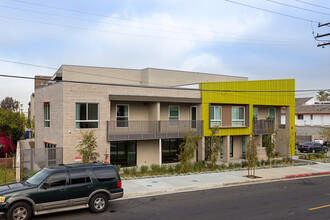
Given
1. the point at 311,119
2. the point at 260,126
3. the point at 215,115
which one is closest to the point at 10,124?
the point at 215,115

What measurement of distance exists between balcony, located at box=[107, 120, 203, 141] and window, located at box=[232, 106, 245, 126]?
419cm

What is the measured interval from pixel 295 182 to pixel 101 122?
1298 centimetres

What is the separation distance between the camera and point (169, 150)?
981 inches

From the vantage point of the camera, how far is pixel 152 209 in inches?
446

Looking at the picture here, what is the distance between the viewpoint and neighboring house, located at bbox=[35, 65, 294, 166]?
20.0 m

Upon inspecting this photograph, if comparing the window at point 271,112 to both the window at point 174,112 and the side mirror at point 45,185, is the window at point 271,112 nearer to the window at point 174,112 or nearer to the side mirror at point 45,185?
the window at point 174,112

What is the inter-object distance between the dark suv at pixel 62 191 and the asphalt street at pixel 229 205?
0.50 meters

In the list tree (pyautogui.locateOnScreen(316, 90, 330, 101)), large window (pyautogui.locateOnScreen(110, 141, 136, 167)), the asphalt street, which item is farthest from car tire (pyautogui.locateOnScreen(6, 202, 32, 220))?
tree (pyautogui.locateOnScreen(316, 90, 330, 101))

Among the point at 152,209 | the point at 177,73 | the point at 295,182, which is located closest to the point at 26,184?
the point at 152,209

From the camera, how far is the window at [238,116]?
2745 cm

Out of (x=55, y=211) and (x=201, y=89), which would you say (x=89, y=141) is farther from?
(x=201, y=89)

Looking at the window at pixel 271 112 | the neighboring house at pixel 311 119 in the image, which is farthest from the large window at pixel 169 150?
the neighboring house at pixel 311 119

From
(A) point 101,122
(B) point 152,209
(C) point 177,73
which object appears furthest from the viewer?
(C) point 177,73

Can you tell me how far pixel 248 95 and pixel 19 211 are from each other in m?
22.6
